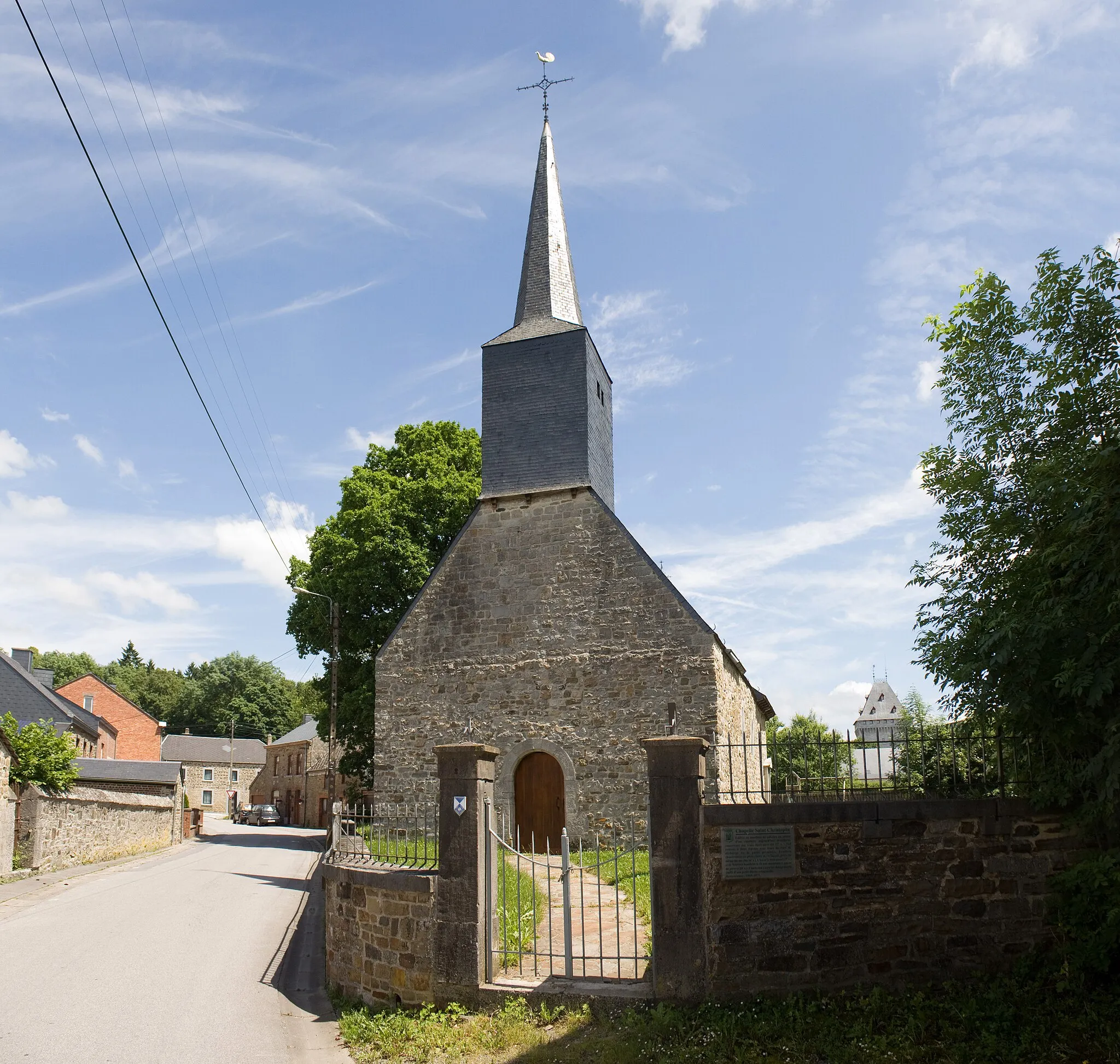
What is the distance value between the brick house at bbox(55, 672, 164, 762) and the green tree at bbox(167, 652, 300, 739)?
21347 mm

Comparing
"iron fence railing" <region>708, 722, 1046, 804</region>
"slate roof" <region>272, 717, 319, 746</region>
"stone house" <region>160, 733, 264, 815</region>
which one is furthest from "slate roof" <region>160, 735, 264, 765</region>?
"iron fence railing" <region>708, 722, 1046, 804</region>

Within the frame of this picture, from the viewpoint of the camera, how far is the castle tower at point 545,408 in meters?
19.2

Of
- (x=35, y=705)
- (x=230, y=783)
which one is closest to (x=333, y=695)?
(x=35, y=705)

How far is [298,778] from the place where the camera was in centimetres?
5434

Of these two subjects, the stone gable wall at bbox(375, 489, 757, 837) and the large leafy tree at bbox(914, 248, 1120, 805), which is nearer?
the large leafy tree at bbox(914, 248, 1120, 805)

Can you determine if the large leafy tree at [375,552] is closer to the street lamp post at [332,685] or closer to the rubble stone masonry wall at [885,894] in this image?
the street lamp post at [332,685]

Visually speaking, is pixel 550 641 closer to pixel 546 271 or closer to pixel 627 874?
pixel 627 874

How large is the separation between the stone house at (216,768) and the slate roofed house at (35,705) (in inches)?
899

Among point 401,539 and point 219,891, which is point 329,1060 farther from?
point 401,539

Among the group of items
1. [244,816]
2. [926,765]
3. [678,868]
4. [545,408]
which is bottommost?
[244,816]

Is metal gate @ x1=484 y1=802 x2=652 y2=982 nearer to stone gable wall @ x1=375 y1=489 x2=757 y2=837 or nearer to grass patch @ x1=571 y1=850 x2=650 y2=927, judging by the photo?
grass patch @ x1=571 y1=850 x2=650 y2=927

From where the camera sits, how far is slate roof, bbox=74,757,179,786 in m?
33.4

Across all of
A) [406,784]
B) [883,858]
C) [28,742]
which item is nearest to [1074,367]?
[883,858]

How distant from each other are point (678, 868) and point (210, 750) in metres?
67.7
